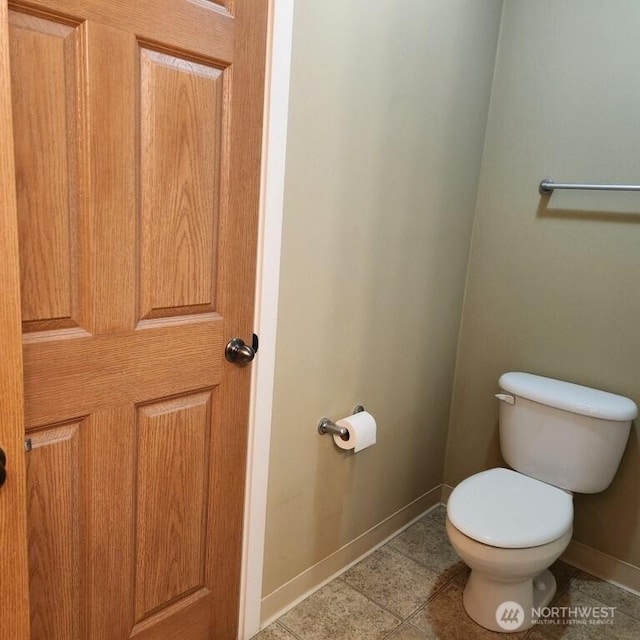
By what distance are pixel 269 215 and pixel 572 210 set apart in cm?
121

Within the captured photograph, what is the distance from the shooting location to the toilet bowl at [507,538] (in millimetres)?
1637

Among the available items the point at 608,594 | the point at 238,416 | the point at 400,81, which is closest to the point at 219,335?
the point at 238,416

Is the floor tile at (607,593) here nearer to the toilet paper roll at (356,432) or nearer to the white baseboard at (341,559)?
the white baseboard at (341,559)

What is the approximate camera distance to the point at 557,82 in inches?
81.0

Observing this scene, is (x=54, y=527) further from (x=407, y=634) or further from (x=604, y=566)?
(x=604, y=566)

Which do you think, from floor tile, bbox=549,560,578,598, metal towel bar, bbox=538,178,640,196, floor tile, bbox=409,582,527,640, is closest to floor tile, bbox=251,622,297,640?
floor tile, bbox=409,582,527,640

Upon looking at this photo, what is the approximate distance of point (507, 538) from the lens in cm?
163

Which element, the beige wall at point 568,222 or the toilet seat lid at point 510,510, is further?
the beige wall at point 568,222

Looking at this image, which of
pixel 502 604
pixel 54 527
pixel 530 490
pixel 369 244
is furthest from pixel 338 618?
pixel 369 244

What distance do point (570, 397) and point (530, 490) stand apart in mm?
343

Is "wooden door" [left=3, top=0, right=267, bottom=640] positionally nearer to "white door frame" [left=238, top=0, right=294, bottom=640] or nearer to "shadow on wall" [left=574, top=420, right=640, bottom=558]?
"white door frame" [left=238, top=0, right=294, bottom=640]

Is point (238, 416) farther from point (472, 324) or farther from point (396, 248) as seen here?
point (472, 324)

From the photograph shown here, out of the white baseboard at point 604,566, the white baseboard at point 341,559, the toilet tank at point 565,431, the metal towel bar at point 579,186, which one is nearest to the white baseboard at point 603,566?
the white baseboard at point 604,566

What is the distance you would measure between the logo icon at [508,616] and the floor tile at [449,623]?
24 mm
